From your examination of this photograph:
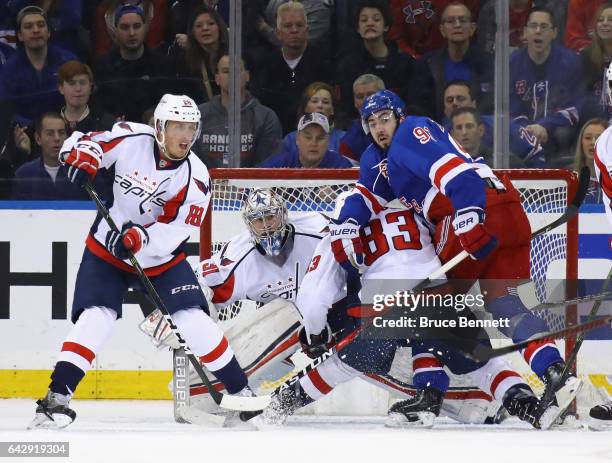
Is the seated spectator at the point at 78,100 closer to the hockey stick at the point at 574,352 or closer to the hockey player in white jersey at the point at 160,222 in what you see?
the hockey player in white jersey at the point at 160,222

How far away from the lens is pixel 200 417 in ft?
15.9

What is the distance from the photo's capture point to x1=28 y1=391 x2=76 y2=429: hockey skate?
4406mm

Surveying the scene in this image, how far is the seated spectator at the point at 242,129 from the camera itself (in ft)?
18.3

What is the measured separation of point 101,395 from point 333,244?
4.61ft

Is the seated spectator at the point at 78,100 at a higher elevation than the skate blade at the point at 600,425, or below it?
higher

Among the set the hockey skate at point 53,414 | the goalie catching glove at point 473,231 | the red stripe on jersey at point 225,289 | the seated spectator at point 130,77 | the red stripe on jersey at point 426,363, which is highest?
the seated spectator at point 130,77

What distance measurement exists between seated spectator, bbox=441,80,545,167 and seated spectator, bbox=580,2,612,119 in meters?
0.24

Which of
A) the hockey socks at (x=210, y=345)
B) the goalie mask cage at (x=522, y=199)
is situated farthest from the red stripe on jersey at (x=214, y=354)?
the goalie mask cage at (x=522, y=199)

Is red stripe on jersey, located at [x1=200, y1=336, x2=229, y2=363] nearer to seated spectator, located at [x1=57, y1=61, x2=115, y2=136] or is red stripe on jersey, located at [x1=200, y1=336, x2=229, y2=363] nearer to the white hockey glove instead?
the white hockey glove

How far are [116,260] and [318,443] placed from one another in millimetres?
1151

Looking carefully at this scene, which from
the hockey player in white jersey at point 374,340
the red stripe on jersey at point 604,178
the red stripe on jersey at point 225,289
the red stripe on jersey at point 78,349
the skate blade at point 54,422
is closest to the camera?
the skate blade at point 54,422

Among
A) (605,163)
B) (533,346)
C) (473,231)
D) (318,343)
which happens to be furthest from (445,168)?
(318,343)

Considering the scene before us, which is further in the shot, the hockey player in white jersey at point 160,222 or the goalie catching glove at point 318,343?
the goalie catching glove at point 318,343

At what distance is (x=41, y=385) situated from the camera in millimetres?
5648
